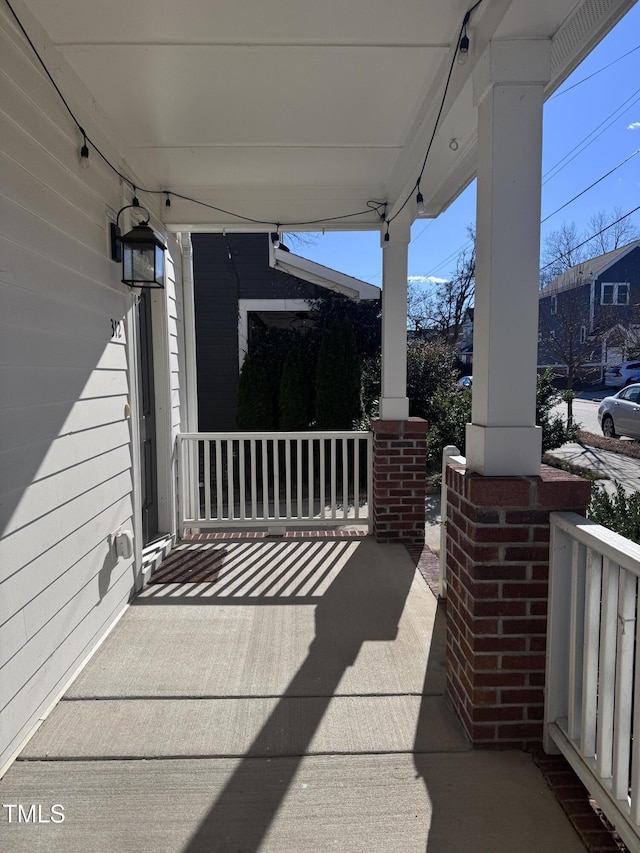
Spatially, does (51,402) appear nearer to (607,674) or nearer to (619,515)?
(607,674)

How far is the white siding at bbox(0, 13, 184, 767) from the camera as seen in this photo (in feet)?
6.16

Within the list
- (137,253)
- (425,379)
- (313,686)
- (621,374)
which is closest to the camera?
(313,686)

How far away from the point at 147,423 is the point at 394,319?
2.06m

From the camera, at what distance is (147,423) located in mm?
4016

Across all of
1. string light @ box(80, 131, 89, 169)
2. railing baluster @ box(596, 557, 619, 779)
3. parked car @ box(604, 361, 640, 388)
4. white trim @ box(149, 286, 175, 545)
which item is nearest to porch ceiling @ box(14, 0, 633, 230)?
string light @ box(80, 131, 89, 169)

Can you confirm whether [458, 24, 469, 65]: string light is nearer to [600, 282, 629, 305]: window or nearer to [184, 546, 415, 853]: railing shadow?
A: [184, 546, 415, 853]: railing shadow

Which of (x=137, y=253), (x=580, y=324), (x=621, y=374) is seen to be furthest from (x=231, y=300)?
(x=621, y=374)

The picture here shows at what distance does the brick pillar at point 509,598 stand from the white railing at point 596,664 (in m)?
0.05

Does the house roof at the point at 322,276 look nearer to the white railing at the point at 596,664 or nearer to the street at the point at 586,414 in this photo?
the white railing at the point at 596,664

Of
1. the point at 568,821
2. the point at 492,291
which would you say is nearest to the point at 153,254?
the point at 492,291

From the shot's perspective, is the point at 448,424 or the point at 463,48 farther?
the point at 448,424

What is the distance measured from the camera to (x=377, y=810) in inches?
63.6

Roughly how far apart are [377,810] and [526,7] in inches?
100

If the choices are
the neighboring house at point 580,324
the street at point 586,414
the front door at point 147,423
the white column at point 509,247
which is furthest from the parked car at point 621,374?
the white column at point 509,247
